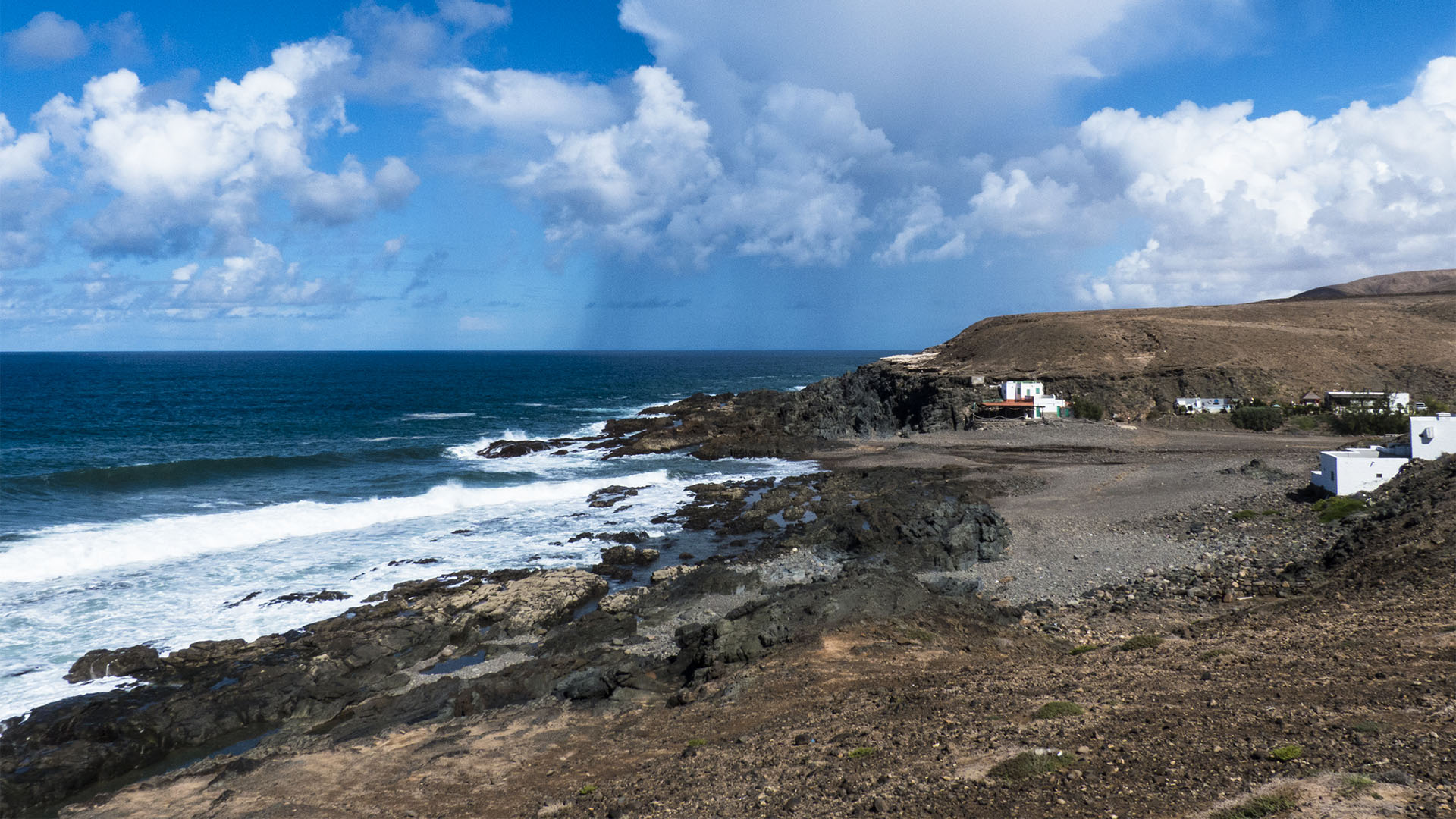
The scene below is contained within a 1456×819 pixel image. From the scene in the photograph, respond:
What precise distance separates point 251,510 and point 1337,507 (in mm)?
39884

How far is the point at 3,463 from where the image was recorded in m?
42.2

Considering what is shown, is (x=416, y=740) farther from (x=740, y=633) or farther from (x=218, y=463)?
(x=218, y=463)

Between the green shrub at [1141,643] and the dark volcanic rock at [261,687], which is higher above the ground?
the green shrub at [1141,643]

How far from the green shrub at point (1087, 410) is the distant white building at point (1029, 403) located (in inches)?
24.9

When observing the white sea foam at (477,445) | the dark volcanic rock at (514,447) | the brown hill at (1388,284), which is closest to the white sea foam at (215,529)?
the dark volcanic rock at (514,447)

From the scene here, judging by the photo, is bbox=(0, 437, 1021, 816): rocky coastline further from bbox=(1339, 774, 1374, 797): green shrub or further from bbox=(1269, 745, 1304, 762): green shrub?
bbox=(1339, 774, 1374, 797): green shrub

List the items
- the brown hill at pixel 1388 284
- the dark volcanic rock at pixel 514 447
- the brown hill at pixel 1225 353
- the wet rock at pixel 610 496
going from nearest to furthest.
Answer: the wet rock at pixel 610 496 < the dark volcanic rock at pixel 514 447 < the brown hill at pixel 1225 353 < the brown hill at pixel 1388 284

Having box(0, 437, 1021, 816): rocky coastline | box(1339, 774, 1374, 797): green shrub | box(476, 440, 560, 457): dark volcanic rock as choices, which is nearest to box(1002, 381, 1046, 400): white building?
box(0, 437, 1021, 816): rocky coastline

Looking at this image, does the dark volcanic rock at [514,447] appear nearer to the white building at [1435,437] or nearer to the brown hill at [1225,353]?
the brown hill at [1225,353]

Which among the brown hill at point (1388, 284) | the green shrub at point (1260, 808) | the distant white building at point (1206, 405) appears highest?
the brown hill at point (1388, 284)

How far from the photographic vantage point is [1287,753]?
833 centimetres

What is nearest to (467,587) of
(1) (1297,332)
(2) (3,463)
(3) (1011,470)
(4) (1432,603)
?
(4) (1432,603)

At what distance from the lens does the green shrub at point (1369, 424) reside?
41031 millimetres

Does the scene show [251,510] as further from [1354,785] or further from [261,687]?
[1354,785]
